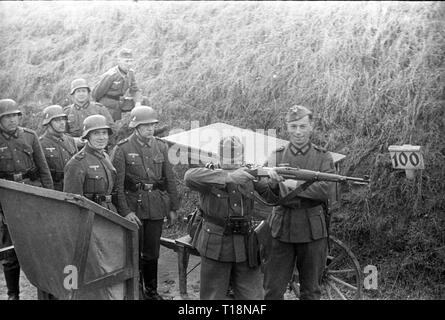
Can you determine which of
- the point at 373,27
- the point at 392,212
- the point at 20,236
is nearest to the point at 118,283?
the point at 20,236

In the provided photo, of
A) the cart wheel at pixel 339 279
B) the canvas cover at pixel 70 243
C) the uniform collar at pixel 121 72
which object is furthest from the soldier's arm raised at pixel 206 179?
the uniform collar at pixel 121 72

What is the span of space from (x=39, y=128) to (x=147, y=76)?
7.61 ft

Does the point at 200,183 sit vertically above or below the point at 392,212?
above

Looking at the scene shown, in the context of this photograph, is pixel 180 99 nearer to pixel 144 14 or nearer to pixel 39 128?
pixel 39 128

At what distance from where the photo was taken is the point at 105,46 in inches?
448

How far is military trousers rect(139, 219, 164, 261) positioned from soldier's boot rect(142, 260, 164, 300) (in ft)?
0.26

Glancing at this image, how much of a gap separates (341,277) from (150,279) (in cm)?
214

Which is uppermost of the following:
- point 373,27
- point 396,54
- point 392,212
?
point 373,27

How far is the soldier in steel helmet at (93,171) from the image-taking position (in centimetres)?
476

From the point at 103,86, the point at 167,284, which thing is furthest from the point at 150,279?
the point at 103,86

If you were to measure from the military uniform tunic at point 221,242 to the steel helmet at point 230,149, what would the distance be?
12 cm

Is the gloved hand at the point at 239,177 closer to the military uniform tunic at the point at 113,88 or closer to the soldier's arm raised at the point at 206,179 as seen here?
the soldier's arm raised at the point at 206,179

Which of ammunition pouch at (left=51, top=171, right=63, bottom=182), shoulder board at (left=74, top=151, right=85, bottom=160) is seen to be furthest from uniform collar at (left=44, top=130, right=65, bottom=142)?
shoulder board at (left=74, top=151, right=85, bottom=160)

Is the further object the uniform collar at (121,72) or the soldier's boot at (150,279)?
the uniform collar at (121,72)
